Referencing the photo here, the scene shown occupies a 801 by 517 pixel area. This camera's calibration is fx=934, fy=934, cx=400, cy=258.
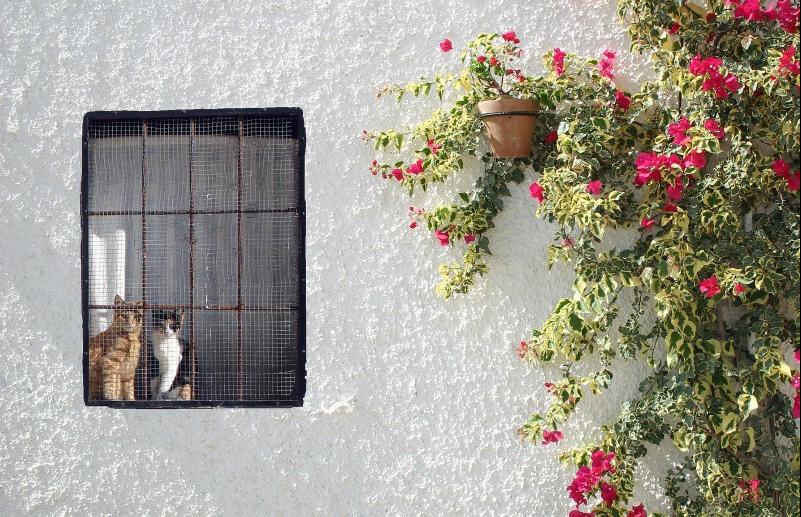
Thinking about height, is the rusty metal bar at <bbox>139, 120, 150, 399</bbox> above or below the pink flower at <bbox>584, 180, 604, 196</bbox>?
below

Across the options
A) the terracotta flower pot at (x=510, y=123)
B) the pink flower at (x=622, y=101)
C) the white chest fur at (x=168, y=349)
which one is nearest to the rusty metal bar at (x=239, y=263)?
the white chest fur at (x=168, y=349)

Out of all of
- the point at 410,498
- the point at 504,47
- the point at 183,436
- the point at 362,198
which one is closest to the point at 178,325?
the point at 183,436

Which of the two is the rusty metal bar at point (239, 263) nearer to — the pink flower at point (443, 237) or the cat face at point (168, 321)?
the cat face at point (168, 321)

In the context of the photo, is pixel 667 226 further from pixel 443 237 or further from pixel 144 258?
pixel 144 258

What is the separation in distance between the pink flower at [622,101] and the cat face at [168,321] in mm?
2804

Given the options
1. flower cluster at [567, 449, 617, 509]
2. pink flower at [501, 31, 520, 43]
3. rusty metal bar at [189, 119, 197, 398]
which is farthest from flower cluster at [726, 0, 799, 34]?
rusty metal bar at [189, 119, 197, 398]

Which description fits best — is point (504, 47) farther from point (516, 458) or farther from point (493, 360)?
point (516, 458)

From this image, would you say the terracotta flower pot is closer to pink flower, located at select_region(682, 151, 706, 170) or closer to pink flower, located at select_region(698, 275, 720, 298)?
pink flower, located at select_region(682, 151, 706, 170)

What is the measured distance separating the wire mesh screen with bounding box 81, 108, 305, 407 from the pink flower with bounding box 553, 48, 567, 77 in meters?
1.46

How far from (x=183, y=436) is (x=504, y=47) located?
2816mm

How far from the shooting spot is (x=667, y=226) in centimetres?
493

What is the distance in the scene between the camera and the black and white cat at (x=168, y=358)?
5.53 meters

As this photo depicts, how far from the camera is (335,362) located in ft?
17.3

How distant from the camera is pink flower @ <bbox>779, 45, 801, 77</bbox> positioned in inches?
169
